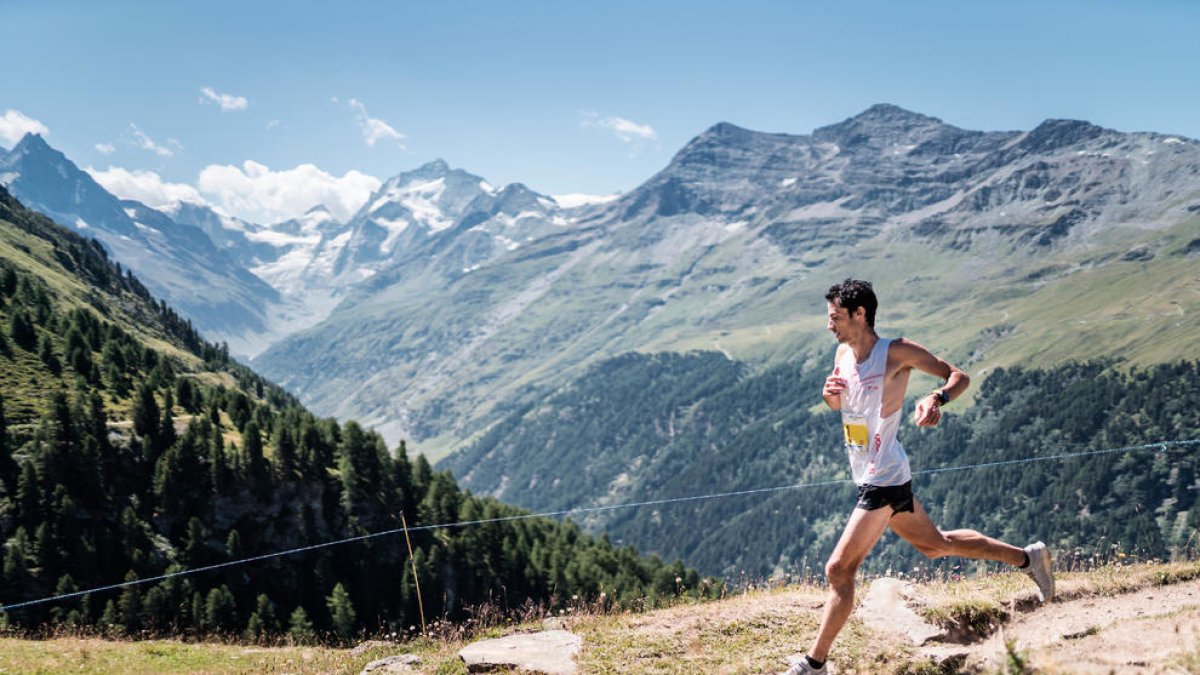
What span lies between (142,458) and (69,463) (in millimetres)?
8108

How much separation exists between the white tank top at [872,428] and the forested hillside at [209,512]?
1754 inches

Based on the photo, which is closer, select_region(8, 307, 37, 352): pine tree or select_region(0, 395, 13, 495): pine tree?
→ select_region(0, 395, 13, 495): pine tree

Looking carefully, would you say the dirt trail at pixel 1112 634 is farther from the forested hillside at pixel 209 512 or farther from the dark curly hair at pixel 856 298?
the forested hillside at pixel 209 512

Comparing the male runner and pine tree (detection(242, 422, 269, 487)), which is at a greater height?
the male runner

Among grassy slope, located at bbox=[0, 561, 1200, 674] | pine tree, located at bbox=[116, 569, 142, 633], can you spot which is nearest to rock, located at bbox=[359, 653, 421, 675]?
grassy slope, located at bbox=[0, 561, 1200, 674]

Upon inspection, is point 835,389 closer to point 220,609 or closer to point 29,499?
point 220,609

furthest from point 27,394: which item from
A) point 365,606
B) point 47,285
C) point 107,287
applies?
point 107,287

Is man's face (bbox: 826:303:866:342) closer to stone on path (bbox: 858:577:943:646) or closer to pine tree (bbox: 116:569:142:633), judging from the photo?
stone on path (bbox: 858:577:943:646)

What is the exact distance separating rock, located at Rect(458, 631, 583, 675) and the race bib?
4.63 metres

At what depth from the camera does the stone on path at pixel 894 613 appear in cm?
1005

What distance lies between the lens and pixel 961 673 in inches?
338

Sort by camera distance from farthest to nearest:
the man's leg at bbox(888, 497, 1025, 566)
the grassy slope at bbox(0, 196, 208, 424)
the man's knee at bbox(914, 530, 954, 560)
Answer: the grassy slope at bbox(0, 196, 208, 424) → the man's knee at bbox(914, 530, 954, 560) → the man's leg at bbox(888, 497, 1025, 566)

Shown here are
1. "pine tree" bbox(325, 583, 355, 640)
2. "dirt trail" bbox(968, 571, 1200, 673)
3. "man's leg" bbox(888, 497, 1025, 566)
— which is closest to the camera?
"dirt trail" bbox(968, 571, 1200, 673)

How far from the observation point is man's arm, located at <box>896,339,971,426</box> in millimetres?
8562
